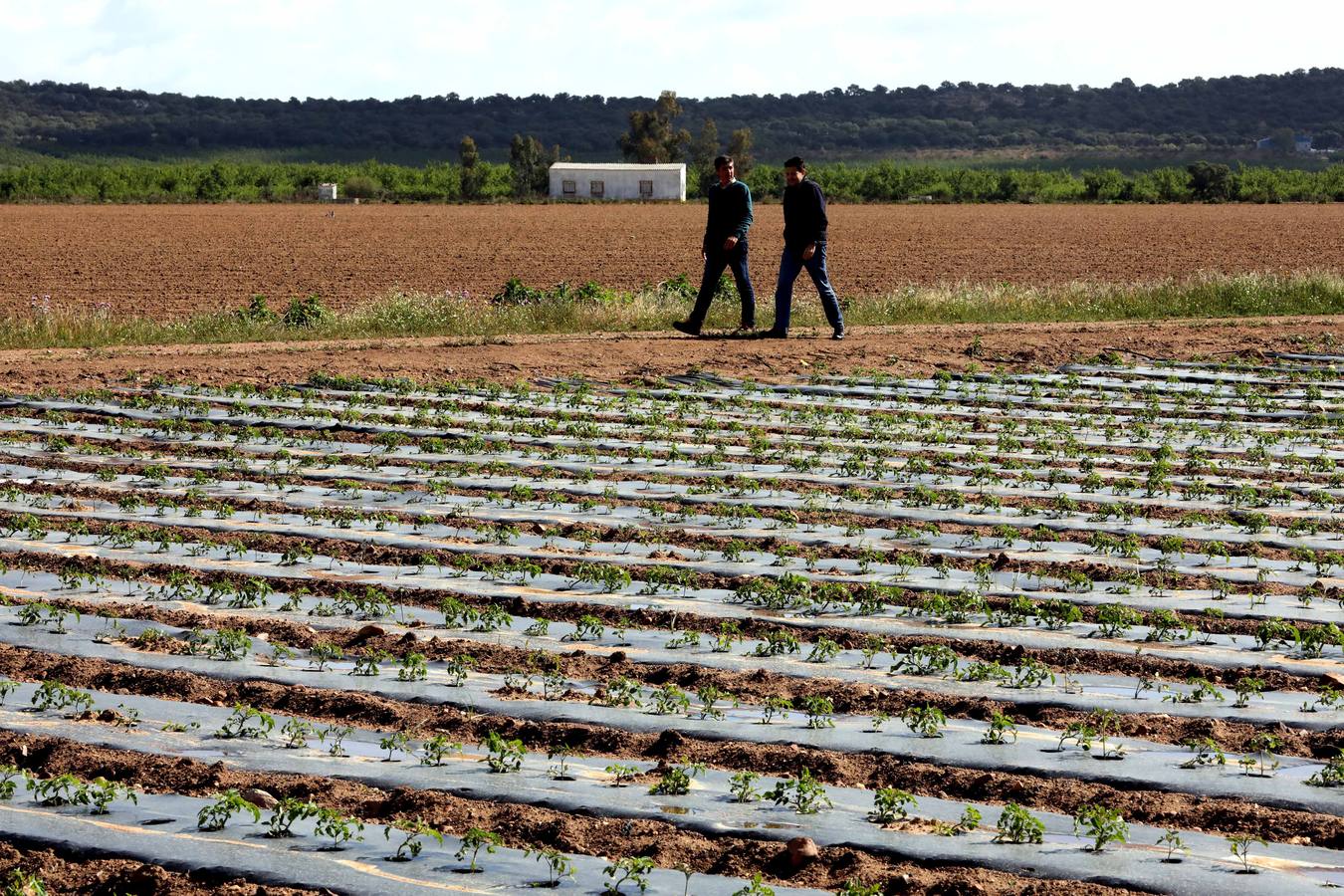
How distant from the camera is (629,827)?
411 centimetres

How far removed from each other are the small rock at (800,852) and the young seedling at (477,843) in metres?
0.75

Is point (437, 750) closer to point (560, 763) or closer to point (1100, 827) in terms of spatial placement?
point (560, 763)

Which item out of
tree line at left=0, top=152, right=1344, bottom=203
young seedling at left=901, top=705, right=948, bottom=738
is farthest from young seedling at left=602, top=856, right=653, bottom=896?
tree line at left=0, top=152, right=1344, bottom=203

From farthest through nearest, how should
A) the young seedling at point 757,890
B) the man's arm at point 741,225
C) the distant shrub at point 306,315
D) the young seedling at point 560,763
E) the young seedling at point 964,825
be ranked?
the distant shrub at point 306,315 < the man's arm at point 741,225 < the young seedling at point 560,763 < the young seedling at point 964,825 < the young seedling at point 757,890

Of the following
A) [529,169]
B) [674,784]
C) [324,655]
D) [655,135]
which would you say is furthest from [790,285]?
[655,135]

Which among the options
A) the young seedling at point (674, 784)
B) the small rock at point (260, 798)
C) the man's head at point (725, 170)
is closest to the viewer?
the small rock at point (260, 798)

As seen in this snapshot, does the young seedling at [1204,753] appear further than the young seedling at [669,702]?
No

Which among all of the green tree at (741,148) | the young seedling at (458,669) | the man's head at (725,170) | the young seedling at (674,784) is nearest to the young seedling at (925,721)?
the young seedling at (674,784)

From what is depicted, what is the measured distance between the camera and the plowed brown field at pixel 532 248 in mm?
32281

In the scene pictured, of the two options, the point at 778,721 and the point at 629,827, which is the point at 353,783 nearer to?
the point at 629,827

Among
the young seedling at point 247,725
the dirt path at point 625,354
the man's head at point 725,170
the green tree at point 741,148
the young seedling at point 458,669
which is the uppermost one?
the green tree at point 741,148

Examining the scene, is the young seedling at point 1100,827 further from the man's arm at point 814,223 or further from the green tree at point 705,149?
the green tree at point 705,149

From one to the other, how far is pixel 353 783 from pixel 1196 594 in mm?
3695

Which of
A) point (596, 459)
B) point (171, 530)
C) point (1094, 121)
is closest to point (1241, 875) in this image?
point (171, 530)
